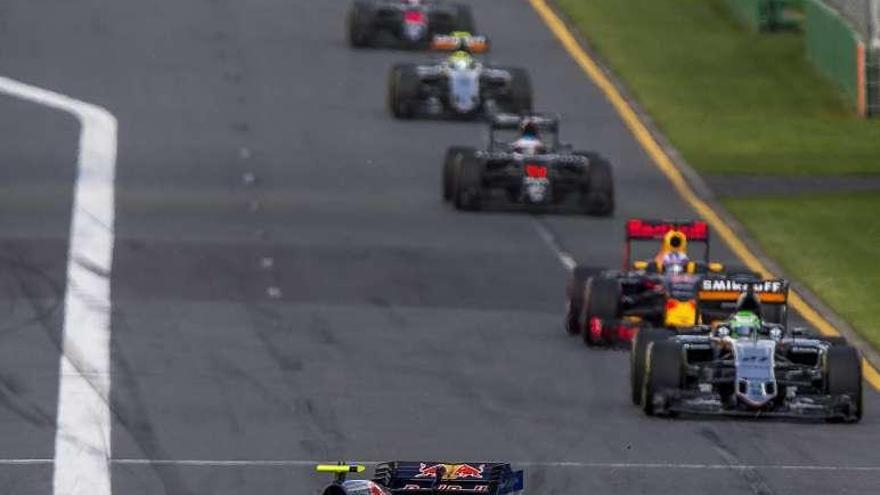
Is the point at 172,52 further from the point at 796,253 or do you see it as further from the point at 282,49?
the point at 796,253

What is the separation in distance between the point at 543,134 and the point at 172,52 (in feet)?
30.9

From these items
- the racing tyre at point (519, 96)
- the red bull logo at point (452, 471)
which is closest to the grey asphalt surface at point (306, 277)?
the racing tyre at point (519, 96)

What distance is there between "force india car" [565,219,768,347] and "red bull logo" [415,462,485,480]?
10.1 metres

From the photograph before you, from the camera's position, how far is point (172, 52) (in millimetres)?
56406

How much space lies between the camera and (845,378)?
26750 millimetres

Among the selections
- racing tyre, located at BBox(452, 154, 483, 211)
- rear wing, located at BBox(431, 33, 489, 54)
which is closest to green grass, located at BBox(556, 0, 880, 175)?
rear wing, located at BBox(431, 33, 489, 54)

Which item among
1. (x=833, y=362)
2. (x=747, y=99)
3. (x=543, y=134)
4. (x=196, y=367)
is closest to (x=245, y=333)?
(x=196, y=367)

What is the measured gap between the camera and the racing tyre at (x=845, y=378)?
87.8ft

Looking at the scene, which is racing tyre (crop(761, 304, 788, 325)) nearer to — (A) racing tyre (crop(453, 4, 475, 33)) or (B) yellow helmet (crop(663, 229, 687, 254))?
(B) yellow helmet (crop(663, 229, 687, 254))

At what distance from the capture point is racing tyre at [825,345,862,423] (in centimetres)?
2675

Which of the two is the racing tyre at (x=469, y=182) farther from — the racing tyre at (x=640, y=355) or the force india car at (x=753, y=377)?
the force india car at (x=753, y=377)

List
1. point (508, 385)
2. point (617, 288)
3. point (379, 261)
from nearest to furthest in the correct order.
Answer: point (508, 385) < point (617, 288) < point (379, 261)

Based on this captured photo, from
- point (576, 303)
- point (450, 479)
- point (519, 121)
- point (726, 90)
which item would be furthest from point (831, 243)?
point (450, 479)

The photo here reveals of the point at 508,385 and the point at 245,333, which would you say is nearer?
the point at 508,385
